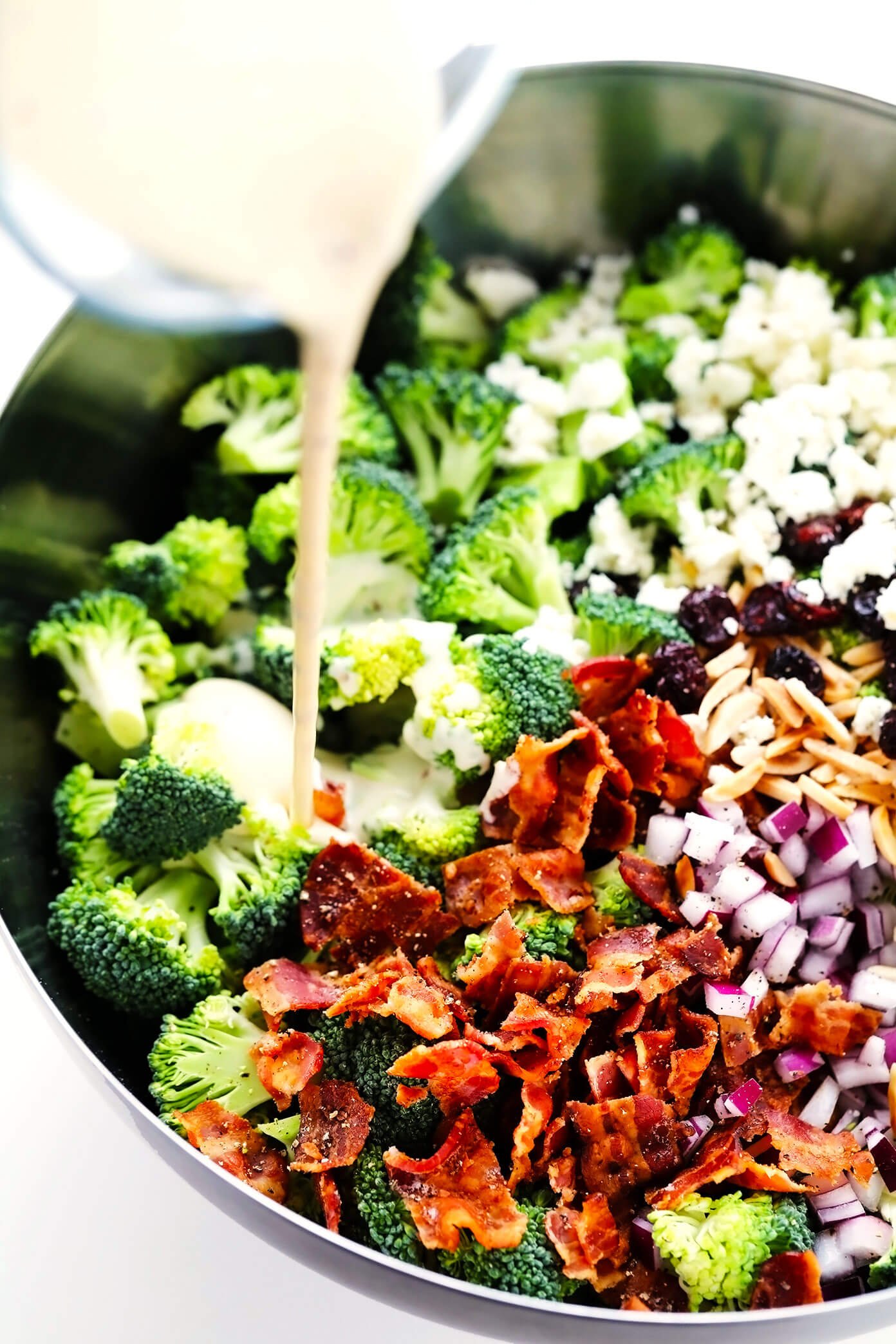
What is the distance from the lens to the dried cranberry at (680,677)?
1.90 metres

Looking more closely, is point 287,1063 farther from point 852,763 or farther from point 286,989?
point 852,763

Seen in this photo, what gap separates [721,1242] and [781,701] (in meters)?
0.75

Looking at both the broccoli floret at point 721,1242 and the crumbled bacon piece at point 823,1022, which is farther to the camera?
the crumbled bacon piece at point 823,1022

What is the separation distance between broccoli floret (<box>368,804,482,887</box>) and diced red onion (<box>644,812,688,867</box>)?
254 millimetres

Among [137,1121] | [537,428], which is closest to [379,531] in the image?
[537,428]

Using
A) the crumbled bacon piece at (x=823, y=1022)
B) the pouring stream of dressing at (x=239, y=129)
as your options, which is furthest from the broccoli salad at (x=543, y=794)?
the pouring stream of dressing at (x=239, y=129)

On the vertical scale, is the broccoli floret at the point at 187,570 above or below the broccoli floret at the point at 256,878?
above

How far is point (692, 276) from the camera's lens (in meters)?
2.37

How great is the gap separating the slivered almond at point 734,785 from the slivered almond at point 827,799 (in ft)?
0.23

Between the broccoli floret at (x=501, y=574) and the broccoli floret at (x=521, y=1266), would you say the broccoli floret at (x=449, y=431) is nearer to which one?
the broccoli floret at (x=501, y=574)

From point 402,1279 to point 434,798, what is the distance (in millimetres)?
728

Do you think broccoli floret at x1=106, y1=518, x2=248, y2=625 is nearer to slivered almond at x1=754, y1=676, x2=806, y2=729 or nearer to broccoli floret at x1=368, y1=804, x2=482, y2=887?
broccoli floret at x1=368, y1=804, x2=482, y2=887

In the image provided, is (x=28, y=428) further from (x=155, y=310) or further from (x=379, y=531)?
(x=155, y=310)

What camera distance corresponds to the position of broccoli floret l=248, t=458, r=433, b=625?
6.81ft
